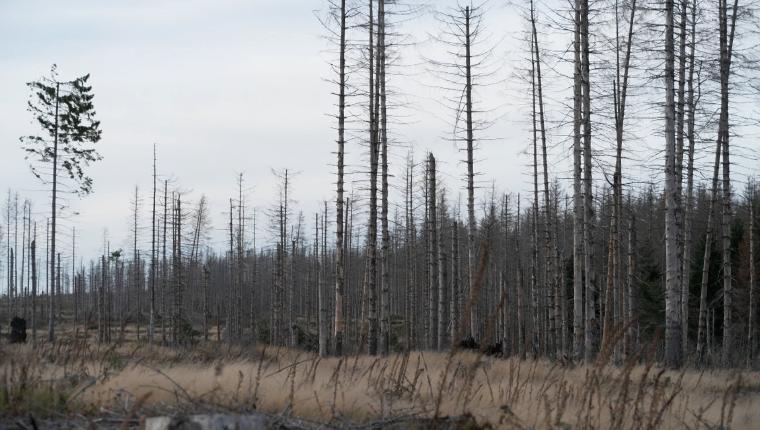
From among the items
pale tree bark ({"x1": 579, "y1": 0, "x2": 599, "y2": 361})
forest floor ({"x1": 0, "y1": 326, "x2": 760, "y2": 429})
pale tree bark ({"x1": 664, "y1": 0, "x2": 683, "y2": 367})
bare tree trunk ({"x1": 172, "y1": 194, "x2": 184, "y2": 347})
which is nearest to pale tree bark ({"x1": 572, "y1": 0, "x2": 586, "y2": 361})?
pale tree bark ({"x1": 579, "y1": 0, "x2": 599, "y2": 361})

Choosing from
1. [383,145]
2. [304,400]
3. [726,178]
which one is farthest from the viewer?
[383,145]

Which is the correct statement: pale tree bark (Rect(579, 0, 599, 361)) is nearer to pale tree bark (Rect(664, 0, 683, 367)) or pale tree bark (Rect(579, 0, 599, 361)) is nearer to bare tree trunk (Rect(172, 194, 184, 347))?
pale tree bark (Rect(664, 0, 683, 367))

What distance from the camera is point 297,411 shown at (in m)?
4.47

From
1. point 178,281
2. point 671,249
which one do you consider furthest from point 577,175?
point 178,281

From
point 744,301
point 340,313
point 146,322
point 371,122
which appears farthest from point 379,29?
point 146,322

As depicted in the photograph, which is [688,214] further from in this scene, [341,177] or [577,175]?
[341,177]

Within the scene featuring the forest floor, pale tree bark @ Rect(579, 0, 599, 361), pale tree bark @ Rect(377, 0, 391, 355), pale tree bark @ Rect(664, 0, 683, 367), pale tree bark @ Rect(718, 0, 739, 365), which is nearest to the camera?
the forest floor

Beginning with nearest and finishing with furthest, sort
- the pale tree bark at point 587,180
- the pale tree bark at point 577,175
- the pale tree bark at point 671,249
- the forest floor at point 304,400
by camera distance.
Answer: the forest floor at point 304,400, the pale tree bark at point 671,249, the pale tree bark at point 587,180, the pale tree bark at point 577,175

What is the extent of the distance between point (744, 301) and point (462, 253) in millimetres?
18926

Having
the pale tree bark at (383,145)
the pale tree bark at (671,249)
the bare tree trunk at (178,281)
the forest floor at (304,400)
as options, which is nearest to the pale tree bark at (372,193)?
the pale tree bark at (383,145)

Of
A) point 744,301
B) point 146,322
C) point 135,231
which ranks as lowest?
point 146,322

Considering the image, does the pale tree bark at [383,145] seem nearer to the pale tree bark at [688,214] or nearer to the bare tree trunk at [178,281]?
the pale tree bark at [688,214]

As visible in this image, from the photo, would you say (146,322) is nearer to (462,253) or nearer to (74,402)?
(462,253)

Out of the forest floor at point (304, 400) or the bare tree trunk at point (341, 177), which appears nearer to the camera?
the forest floor at point (304, 400)
